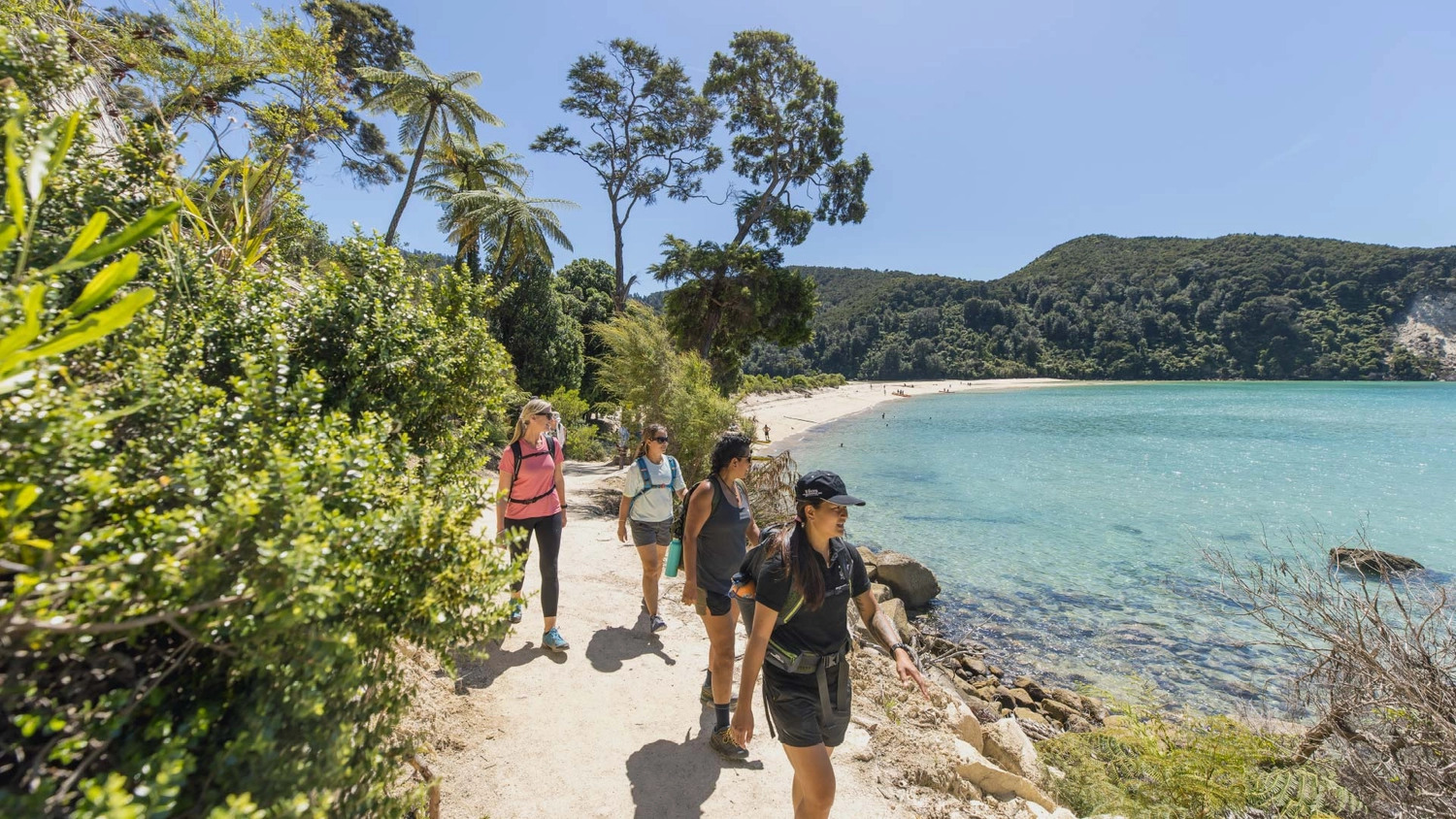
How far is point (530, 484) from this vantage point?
461 cm

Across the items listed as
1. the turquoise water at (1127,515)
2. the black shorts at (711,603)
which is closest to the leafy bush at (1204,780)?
the turquoise water at (1127,515)

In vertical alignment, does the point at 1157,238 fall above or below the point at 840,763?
above

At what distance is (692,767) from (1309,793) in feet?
14.0

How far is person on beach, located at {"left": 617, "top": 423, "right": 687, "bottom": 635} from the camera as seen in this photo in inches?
205

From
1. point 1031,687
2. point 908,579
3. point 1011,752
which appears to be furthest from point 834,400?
point 1011,752

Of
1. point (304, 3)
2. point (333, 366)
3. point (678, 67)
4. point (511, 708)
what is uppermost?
point (678, 67)

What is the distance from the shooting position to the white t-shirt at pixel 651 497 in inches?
205

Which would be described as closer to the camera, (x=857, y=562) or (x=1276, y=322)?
(x=857, y=562)

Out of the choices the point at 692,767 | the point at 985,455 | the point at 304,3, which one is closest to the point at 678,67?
the point at 304,3

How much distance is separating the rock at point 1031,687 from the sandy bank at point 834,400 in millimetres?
10002

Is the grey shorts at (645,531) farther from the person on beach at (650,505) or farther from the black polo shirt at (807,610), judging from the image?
the black polo shirt at (807,610)

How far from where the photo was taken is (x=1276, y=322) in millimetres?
96438

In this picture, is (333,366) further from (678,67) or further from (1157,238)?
(1157,238)

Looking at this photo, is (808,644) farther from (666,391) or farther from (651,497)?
(666,391)
